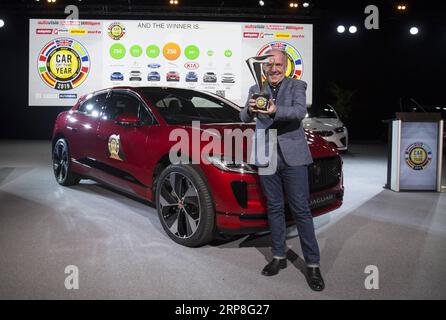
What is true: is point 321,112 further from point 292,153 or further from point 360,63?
point 292,153

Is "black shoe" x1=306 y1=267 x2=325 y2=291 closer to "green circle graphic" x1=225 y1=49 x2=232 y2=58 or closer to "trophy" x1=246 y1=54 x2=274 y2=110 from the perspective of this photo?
"trophy" x1=246 y1=54 x2=274 y2=110

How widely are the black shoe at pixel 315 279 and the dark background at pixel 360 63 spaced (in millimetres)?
12702

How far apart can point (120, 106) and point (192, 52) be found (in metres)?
7.08

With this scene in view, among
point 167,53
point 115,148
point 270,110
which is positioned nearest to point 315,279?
point 270,110

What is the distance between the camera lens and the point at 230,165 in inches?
138

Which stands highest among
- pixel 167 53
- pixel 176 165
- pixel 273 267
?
pixel 167 53

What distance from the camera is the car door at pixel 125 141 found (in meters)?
4.45

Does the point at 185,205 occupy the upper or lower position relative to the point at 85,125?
lower

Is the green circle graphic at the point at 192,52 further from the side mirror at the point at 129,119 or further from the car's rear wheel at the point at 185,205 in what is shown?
the car's rear wheel at the point at 185,205

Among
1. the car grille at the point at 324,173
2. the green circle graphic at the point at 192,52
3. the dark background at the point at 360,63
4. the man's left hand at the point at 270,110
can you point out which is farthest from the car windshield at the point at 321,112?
the man's left hand at the point at 270,110

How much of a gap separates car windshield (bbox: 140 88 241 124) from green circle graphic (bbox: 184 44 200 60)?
6800 millimetres
